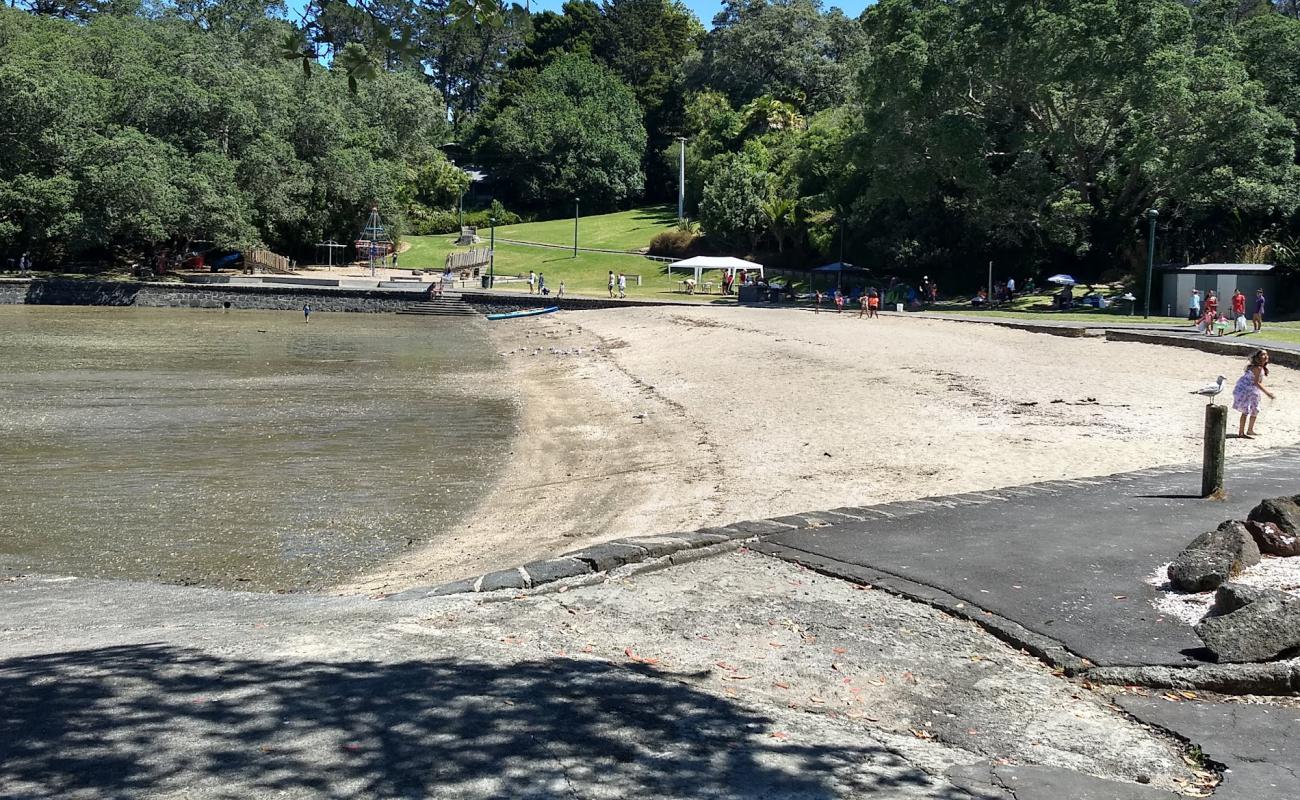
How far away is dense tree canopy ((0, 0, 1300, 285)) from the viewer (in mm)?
40750

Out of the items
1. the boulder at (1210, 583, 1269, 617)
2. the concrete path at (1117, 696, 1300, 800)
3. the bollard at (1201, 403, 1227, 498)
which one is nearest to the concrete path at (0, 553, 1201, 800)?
the concrete path at (1117, 696, 1300, 800)

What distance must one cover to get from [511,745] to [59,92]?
5924cm

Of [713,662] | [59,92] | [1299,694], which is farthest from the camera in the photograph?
[59,92]

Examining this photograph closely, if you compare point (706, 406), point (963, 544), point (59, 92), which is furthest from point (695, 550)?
point (59, 92)

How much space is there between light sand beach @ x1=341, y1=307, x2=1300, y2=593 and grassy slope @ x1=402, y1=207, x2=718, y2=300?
90.5 feet

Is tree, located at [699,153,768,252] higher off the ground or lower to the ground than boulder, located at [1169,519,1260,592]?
higher

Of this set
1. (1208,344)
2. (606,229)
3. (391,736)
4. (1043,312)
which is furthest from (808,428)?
(606,229)

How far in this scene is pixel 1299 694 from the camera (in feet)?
18.9

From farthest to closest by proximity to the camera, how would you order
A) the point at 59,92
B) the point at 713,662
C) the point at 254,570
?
1. the point at 59,92
2. the point at 254,570
3. the point at 713,662

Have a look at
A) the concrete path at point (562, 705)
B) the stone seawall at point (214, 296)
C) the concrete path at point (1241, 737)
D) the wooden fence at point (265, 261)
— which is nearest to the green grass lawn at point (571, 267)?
the stone seawall at point (214, 296)

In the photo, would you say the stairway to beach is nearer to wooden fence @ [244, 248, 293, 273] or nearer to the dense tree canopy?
the dense tree canopy

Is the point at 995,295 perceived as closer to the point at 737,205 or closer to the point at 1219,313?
the point at 1219,313

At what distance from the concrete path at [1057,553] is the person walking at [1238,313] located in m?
21.8

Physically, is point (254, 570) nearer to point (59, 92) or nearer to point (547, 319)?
point (547, 319)
